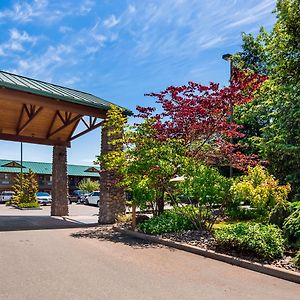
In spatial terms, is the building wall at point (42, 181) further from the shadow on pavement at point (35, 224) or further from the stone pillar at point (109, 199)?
the stone pillar at point (109, 199)

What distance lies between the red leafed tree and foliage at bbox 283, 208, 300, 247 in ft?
13.6

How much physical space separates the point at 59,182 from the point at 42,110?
553cm

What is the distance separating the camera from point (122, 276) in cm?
579

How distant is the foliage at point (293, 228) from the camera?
22.8 ft

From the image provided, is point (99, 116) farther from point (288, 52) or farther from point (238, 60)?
point (238, 60)

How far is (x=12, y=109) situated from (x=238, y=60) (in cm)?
1582

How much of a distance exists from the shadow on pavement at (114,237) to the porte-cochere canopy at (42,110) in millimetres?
5030

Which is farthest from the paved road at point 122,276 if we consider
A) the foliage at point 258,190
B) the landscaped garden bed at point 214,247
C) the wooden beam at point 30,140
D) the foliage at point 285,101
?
the wooden beam at point 30,140

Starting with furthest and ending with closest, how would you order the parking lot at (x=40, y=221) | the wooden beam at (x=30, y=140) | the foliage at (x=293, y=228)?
the wooden beam at (x=30, y=140), the parking lot at (x=40, y=221), the foliage at (x=293, y=228)

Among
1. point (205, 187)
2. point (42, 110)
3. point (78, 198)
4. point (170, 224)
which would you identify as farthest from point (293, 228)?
point (78, 198)

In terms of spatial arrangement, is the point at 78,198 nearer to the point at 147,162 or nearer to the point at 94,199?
the point at 94,199

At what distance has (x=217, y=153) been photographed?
11609 millimetres

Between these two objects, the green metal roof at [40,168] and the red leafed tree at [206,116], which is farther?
the green metal roof at [40,168]

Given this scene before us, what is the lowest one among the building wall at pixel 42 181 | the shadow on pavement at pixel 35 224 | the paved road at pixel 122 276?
the paved road at pixel 122 276
